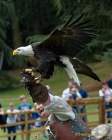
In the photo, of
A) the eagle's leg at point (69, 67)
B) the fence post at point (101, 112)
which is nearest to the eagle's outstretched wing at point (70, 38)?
the eagle's leg at point (69, 67)

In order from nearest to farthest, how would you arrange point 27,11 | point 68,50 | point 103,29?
1. point 68,50
2. point 103,29
3. point 27,11

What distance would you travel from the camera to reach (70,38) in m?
8.14

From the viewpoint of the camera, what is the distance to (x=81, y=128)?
7.34 m

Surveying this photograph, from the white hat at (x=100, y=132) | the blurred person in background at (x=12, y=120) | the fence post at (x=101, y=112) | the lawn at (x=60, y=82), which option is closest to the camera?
the white hat at (x=100, y=132)

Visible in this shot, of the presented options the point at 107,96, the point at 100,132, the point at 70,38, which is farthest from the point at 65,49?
the point at 107,96

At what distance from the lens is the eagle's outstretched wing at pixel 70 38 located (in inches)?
312

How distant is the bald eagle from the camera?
7926 mm

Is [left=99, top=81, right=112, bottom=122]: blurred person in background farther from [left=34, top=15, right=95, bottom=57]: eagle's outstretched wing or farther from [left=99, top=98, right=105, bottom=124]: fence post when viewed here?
[left=34, top=15, right=95, bottom=57]: eagle's outstretched wing

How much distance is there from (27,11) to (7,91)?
8.39 metres

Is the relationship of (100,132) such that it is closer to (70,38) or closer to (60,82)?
(70,38)

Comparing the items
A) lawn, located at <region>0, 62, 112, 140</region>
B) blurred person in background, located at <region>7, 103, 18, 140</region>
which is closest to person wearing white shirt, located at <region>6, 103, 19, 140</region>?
blurred person in background, located at <region>7, 103, 18, 140</region>

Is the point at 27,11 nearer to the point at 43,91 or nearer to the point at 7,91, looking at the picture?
the point at 7,91

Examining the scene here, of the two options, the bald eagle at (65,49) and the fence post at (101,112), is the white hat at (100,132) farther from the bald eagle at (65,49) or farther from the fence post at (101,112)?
the fence post at (101,112)

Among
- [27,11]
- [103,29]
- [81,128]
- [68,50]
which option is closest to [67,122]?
[81,128]
